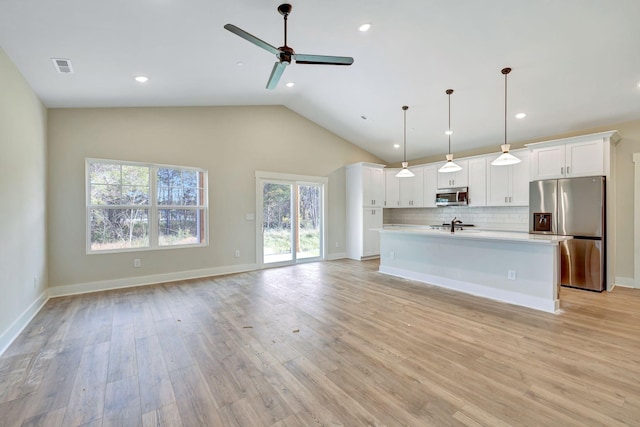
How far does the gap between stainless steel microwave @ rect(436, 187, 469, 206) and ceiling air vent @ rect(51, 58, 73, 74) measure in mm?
6907

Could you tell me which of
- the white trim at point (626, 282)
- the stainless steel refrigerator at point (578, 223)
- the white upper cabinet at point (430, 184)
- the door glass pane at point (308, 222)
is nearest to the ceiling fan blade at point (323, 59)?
the door glass pane at point (308, 222)

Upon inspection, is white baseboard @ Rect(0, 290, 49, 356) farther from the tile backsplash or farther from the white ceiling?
the tile backsplash

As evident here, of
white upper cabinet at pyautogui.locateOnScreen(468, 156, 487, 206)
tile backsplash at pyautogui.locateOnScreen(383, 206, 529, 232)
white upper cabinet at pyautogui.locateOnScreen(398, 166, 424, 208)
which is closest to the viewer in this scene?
tile backsplash at pyautogui.locateOnScreen(383, 206, 529, 232)

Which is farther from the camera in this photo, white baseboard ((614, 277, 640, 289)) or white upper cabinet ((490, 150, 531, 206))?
white upper cabinet ((490, 150, 531, 206))

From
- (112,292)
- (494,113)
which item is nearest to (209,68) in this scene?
(112,292)

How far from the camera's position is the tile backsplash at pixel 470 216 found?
19.5ft

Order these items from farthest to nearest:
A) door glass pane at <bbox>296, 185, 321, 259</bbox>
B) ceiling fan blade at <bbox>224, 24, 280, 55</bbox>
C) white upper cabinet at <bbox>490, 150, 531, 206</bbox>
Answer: door glass pane at <bbox>296, 185, 321, 259</bbox>
white upper cabinet at <bbox>490, 150, 531, 206</bbox>
ceiling fan blade at <bbox>224, 24, 280, 55</bbox>

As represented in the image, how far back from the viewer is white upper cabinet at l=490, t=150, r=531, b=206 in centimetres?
550

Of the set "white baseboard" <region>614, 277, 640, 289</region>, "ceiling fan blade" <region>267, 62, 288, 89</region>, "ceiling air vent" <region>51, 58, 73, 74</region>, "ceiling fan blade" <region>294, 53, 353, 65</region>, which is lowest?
"white baseboard" <region>614, 277, 640, 289</region>

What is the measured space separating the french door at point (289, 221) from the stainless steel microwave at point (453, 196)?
9.37 feet

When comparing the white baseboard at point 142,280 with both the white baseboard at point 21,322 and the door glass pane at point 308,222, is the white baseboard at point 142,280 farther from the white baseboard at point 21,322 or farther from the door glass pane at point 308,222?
the door glass pane at point 308,222

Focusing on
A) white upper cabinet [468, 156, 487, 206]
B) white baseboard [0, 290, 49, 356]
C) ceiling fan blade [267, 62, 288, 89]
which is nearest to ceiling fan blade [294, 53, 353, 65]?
ceiling fan blade [267, 62, 288, 89]

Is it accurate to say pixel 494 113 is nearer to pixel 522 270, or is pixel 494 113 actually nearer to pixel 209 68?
pixel 522 270

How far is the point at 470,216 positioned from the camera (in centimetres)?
676
